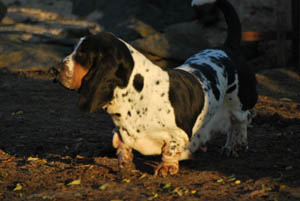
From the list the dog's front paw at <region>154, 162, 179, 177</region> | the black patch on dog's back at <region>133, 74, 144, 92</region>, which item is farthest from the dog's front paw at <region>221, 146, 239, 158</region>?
the black patch on dog's back at <region>133, 74, 144, 92</region>

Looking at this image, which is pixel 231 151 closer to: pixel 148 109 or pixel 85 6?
pixel 148 109

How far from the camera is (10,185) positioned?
4234 millimetres

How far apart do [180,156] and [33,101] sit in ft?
14.2

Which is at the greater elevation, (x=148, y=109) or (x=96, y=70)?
(x=96, y=70)

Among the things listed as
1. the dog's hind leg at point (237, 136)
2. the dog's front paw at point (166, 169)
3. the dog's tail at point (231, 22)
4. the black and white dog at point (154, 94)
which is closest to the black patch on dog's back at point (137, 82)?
the black and white dog at point (154, 94)

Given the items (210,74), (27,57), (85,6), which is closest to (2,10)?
(85,6)

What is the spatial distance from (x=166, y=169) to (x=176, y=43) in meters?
7.65

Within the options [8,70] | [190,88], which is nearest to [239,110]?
[190,88]

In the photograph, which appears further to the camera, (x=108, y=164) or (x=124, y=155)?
(x=108, y=164)

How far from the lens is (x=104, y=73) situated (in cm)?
385

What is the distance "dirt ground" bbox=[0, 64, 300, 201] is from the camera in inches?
155

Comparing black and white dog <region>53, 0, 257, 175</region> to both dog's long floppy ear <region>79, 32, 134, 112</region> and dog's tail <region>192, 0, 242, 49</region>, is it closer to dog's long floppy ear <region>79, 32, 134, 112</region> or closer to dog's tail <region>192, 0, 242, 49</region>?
dog's long floppy ear <region>79, 32, 134, 112</region>

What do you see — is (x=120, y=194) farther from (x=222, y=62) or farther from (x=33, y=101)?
(x=33, y=101)

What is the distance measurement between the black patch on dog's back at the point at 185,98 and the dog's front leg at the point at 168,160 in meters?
0.20
